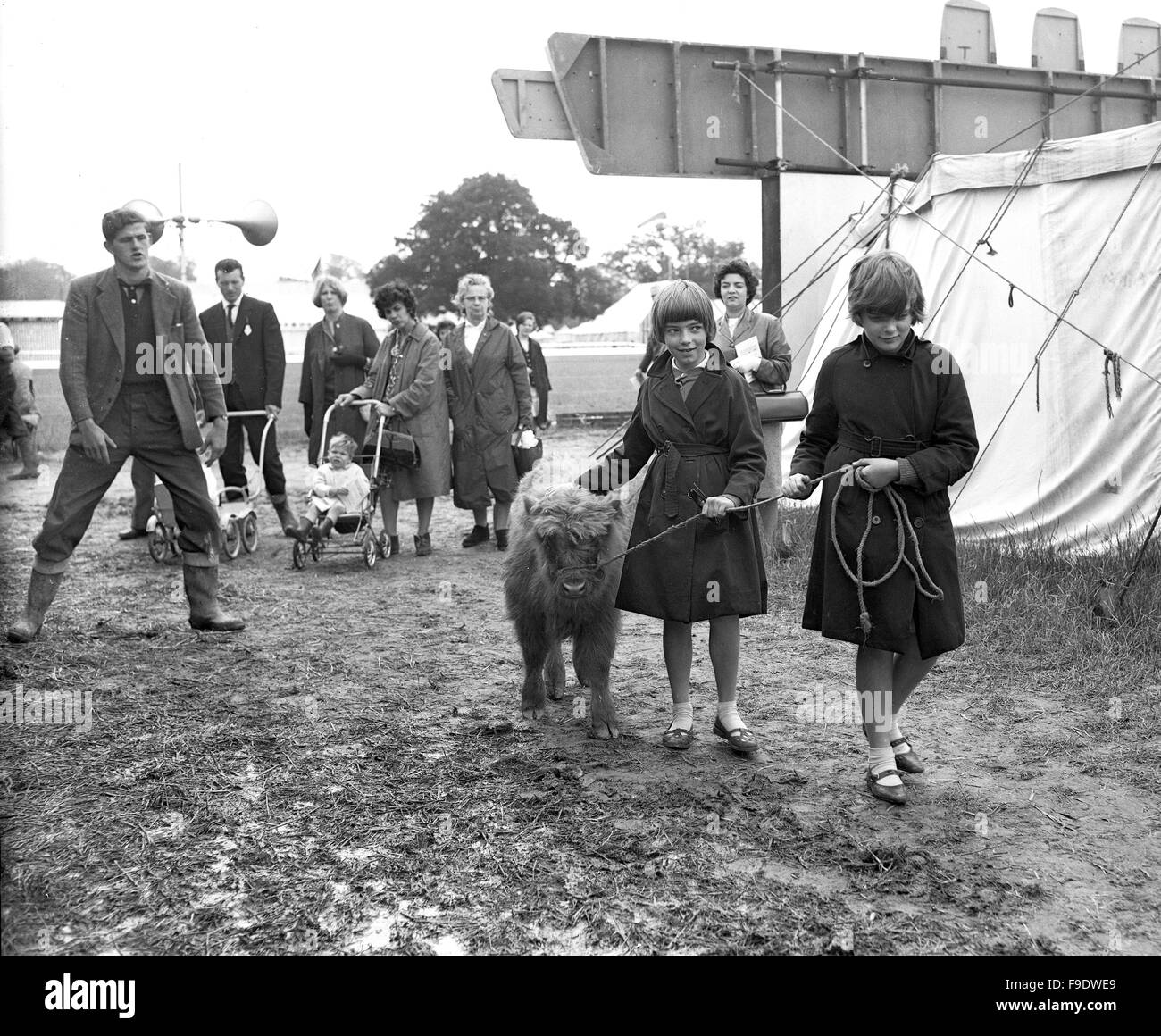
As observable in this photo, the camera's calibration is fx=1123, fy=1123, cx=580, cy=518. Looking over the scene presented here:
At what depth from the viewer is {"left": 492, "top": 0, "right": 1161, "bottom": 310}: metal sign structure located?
1068 centimetres

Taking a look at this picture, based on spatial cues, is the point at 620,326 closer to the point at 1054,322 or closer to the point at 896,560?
the point at 1054,322

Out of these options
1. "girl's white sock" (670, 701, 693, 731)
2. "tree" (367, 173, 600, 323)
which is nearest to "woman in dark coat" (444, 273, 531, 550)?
"girl's white sock" (670, 701, 693, 731)

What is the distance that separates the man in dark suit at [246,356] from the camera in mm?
9602

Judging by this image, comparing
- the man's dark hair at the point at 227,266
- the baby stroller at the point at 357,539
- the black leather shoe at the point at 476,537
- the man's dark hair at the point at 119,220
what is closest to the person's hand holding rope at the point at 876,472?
the man's dark hair at the point at 119,220

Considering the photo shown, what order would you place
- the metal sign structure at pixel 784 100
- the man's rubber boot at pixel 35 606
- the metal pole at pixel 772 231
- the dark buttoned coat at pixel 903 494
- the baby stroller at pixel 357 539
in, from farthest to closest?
the metal pole at pixel 772 231, the metal sign structure at pixel 784 100, the baby stroller at pixel 357 539, the man's rubber boot at pixel 35 606, the dark buttoned coat at pixel 903 494

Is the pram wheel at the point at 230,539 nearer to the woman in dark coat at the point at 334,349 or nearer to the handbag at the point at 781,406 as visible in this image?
the woman in dark coat at the point at 334,349

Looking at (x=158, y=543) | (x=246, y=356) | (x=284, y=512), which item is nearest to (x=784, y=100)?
(x=246, y=356)

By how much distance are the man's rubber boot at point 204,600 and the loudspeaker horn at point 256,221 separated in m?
6.05

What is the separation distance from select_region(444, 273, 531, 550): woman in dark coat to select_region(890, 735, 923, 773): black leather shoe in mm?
5642

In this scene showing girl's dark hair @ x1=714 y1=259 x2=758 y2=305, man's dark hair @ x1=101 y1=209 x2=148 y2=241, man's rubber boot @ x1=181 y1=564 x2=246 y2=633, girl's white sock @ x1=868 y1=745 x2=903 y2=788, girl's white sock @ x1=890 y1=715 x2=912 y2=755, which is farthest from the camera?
girl's dark hair @ x1=714 y1=259 x2=758 y2=305

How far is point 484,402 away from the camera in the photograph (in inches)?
376

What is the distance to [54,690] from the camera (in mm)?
5398

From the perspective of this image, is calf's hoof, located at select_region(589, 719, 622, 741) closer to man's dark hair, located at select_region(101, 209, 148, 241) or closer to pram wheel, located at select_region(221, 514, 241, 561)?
man's dark hair, located at select_region(101, 209, 148, 241)
